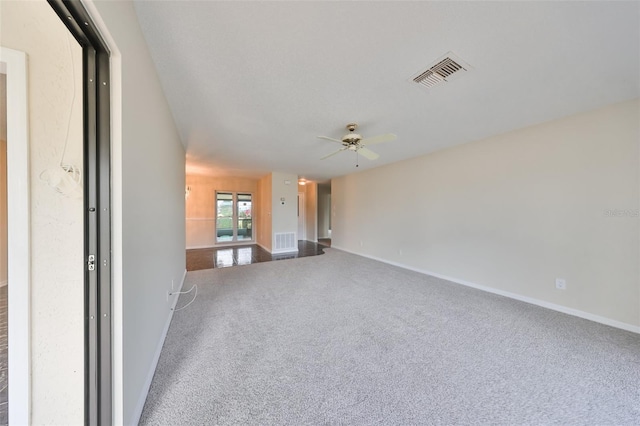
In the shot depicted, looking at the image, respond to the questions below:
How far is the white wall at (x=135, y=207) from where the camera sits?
39.9 inches

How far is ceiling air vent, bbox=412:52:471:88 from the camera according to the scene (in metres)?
1.69

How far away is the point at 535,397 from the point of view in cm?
139

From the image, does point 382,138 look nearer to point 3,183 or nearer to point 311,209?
point 3,183

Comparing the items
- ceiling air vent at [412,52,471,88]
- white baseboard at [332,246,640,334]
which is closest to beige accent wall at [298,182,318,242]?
white baseboard at [332,246,640,334]

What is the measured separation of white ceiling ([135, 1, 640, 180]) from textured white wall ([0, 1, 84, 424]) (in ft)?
1.96

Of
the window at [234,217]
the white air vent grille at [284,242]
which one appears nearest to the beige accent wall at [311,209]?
the white air vent grille at [284,242]

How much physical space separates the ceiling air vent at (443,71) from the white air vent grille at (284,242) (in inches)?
207

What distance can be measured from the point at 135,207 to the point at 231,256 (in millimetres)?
4820

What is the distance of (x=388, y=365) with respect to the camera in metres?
1.68

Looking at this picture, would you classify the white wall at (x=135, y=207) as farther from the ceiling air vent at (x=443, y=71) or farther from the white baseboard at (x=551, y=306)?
the white baseboard at (x=551, y=306)

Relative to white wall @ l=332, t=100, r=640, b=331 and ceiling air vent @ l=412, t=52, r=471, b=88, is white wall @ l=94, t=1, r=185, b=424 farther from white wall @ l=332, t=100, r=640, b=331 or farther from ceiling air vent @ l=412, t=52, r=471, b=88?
white wall @ l=332, t=100, r=640, b=331

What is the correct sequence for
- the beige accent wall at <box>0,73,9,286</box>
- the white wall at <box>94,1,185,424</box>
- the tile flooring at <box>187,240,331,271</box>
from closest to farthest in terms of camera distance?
the beige accent wall at <box>0,73,9,286</box> → the white wall at <box>94,1,185,424</box> → the tile flooring at <box>187,240,331,271</box>

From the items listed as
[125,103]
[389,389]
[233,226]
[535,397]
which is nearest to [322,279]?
[389,389]

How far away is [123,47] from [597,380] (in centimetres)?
372
